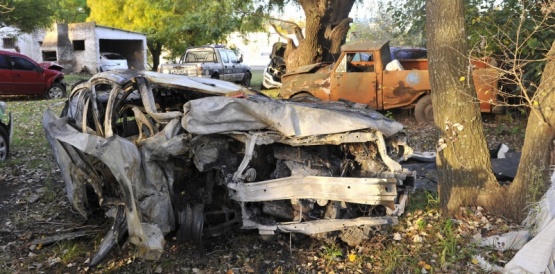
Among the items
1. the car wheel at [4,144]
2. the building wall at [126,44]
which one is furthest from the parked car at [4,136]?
the building wall at [126,44]

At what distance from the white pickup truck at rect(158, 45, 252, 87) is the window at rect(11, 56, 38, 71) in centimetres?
442

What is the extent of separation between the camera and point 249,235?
485cm

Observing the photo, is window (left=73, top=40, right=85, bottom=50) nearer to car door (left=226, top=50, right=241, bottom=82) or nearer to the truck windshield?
the truck windshield

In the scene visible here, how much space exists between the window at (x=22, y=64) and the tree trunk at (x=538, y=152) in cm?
1527

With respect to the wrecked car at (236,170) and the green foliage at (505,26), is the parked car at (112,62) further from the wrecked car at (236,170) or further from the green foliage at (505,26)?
the wrecked car at (236,170)

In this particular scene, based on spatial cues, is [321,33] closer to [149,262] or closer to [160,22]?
[149,262]

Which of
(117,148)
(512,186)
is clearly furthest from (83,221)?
(512,186)

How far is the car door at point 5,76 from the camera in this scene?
49.2 feet

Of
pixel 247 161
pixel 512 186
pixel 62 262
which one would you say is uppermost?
pixel 247 161

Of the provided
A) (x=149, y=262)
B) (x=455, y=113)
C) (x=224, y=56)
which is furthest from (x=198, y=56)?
(x=149, y=262)

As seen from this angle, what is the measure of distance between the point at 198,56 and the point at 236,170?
52.7 feet

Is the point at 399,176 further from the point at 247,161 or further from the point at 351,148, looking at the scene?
the point at 247,161

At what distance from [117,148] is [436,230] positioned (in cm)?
316

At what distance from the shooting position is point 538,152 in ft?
15.4
